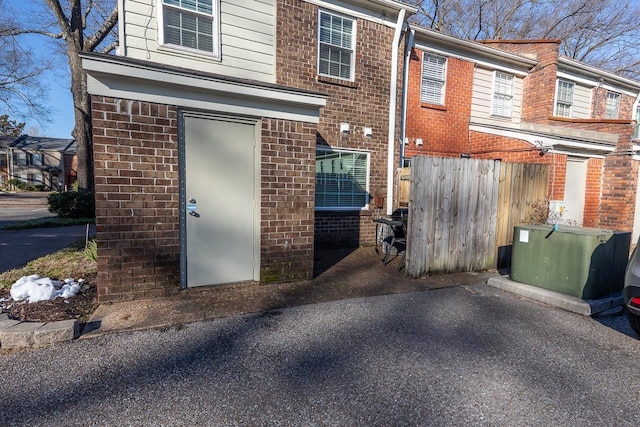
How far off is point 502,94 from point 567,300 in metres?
8.24

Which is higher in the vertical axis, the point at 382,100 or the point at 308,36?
the point at 308,36

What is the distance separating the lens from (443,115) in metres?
9.23

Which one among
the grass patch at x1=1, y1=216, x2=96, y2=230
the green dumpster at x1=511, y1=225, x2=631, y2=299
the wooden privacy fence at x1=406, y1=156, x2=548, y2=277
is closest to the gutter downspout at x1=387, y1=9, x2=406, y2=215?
the wooden privacy fence at x1=406, y1=156, x2=548, y2=277

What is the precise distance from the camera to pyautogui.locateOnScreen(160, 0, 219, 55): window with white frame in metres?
6.06

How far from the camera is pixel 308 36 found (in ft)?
23.7

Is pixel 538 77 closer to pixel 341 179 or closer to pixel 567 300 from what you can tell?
pixel 341 179

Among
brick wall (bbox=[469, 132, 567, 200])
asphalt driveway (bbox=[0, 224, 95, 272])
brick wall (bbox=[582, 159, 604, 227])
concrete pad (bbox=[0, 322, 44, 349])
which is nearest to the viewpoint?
concrete pad (bbox=[0, 322, 44, 349])

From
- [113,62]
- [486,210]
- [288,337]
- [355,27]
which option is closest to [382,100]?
[355,27]

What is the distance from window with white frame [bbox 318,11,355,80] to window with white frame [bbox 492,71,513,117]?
5.29 m

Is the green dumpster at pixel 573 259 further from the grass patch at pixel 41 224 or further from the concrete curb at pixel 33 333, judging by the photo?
the grass patch at pixel 41 224

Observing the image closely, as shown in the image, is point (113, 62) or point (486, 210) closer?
point (113, 62)

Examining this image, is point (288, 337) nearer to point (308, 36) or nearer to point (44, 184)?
point (308, 36)

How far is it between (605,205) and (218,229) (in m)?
10.1

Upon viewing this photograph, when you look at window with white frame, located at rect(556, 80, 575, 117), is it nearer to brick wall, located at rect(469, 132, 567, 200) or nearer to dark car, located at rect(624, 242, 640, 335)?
brick wall, located at rect(469, 132, 567, 200)
